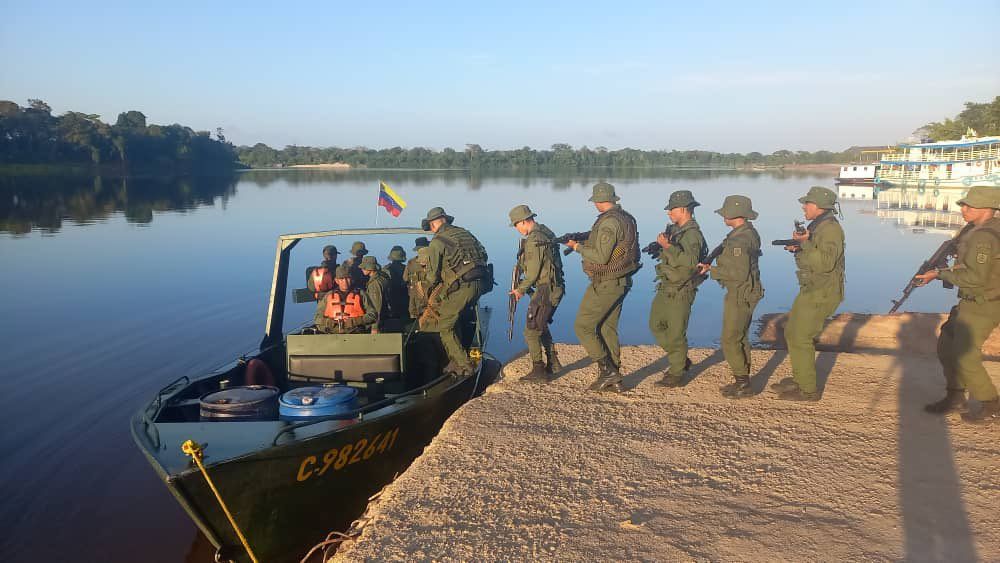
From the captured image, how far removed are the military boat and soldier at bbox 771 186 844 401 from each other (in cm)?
310

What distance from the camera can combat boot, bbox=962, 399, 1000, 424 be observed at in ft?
17.6

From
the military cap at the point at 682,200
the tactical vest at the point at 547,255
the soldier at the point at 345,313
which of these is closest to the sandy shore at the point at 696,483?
the tactical vest at the point at 547,255

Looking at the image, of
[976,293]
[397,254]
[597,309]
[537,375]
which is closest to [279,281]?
[397,254]

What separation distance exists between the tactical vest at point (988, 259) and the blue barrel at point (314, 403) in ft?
16.1

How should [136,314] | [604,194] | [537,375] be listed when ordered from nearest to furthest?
1. [604,194]
2. [537,375]
3. [136,314]

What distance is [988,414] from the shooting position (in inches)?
212

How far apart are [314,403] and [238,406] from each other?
23.6 inches

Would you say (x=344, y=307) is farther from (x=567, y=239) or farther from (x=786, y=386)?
(x=786, y=386)

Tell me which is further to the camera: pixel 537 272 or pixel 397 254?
pixel 397 254

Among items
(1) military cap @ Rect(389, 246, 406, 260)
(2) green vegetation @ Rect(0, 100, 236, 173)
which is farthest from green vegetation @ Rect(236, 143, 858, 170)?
(1) military cap @ Rect(389, 246, 406, 260)

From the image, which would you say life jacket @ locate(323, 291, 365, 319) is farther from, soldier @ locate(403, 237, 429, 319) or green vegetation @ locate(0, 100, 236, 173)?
green vegetation @ locate(0, 100, 236, 173)

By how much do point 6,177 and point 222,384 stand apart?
72655 millimetres

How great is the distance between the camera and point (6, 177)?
208 feet

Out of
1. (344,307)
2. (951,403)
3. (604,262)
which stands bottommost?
(951,403)
